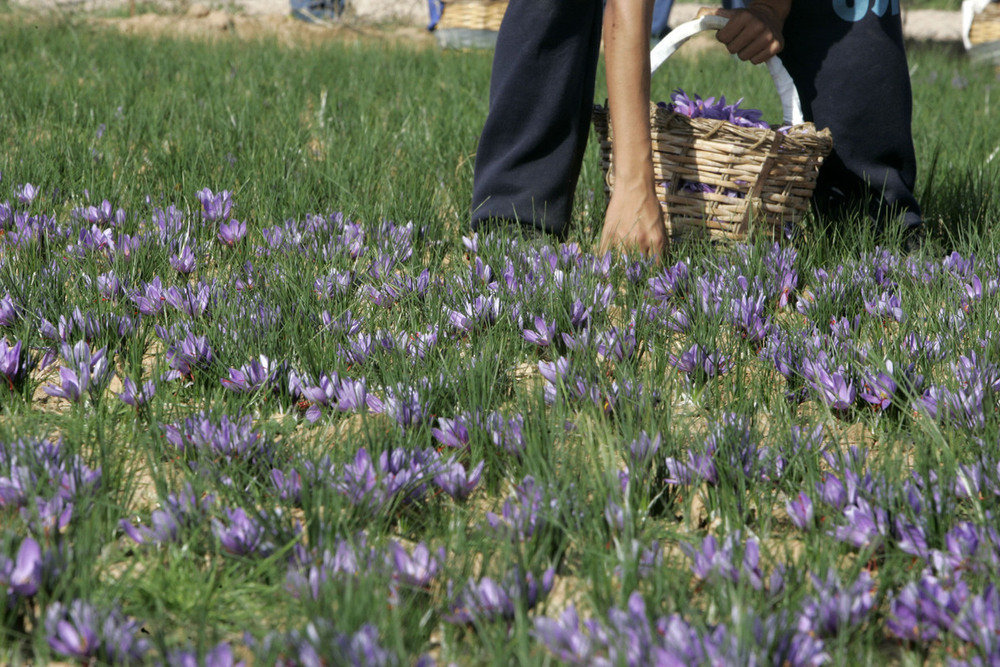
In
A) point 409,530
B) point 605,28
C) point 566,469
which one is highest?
point 605,28

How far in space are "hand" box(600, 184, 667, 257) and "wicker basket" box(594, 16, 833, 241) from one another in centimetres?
11

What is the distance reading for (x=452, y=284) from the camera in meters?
2.33

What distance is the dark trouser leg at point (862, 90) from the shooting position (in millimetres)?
2947

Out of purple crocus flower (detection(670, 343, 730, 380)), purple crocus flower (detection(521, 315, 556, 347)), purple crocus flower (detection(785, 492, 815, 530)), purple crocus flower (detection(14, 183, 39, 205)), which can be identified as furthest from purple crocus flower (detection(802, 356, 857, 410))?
purple crocus flower (detection(14, 183, 39, 205))

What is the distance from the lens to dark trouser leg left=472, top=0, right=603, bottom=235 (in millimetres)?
2898

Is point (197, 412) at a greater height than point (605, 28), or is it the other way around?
point (605, 28)

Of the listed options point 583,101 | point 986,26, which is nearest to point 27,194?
point 583,101

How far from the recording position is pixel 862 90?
296 cm

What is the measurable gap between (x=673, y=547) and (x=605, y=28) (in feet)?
5.61

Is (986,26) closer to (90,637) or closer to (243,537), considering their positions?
(243,537)

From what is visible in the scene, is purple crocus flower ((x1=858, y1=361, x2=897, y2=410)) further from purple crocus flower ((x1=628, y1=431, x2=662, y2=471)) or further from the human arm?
the human arm

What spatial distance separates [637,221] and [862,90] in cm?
Result: 95

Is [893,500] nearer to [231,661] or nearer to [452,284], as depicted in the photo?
[231,661]

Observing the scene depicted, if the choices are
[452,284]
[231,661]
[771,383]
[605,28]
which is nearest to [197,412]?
[231,661]
